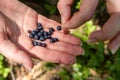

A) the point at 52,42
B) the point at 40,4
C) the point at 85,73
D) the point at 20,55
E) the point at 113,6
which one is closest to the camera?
the point at 20,55

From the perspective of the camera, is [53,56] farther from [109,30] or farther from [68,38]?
[109,30]

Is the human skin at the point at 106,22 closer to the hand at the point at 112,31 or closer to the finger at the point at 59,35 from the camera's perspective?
the hand at the point at 112,31

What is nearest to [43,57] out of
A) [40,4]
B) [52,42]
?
Answer: [52,42]

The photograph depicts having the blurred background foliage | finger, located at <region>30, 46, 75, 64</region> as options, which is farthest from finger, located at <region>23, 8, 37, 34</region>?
the blurred background foliage

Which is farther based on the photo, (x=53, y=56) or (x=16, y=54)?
(x=53, y=56)

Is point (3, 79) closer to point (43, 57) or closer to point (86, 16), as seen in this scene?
point (43, 57)

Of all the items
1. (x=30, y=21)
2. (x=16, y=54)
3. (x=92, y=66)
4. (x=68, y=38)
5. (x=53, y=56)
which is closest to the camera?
(x=16, y=54)

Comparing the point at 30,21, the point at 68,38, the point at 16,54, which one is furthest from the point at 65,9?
the point at 16,54
